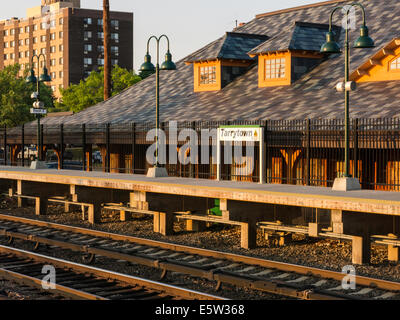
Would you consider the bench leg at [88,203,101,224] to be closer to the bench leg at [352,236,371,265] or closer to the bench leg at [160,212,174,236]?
the bench leg at [160,212,174,236]

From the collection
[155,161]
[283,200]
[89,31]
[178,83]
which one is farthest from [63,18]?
[283,200]

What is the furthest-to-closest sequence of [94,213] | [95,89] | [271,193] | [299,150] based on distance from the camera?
[95,89] < [94,213] < [299,150] < [271,193]

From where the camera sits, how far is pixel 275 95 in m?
28.9

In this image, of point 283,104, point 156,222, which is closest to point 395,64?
point 283,104

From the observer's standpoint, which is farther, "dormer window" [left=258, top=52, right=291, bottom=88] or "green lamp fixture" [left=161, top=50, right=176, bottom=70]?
"dormer window" [left=258, top=52, right=291, bottom=88]

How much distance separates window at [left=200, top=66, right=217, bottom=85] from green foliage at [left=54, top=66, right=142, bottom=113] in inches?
1630

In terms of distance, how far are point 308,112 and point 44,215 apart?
13.1 meters

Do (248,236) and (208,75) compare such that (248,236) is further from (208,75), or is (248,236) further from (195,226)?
(208,75)

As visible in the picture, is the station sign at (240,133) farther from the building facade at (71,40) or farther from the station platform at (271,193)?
the building facade at (71,40)

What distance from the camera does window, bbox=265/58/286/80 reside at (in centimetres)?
3022

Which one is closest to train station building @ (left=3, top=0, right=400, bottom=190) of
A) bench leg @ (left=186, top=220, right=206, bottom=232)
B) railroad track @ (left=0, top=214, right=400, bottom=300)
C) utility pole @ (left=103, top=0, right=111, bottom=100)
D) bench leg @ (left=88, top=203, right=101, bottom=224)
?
bench leg @ (left=186, top=220, right=206, bottom=232)

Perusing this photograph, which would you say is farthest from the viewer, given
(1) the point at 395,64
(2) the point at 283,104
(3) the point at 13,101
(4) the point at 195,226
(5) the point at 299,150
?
(3) the point at 13,101

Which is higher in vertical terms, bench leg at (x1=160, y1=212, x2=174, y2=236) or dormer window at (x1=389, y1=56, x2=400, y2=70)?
dormer window at (x1=389, y1=56, x2=400, y2=70)

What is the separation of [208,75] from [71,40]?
99204 mm
